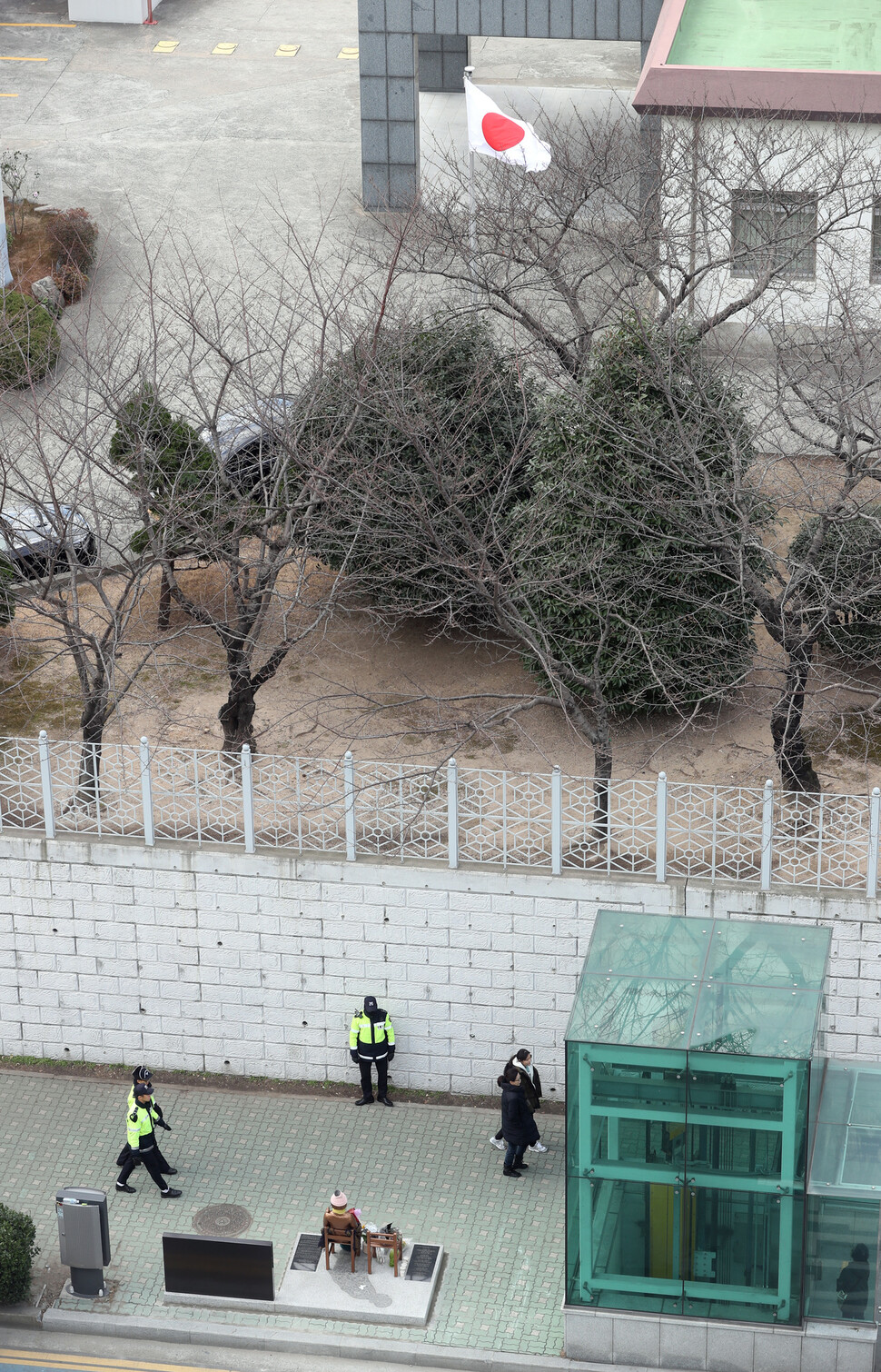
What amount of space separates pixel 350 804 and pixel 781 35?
637 inches

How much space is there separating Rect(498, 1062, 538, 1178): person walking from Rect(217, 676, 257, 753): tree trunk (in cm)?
407

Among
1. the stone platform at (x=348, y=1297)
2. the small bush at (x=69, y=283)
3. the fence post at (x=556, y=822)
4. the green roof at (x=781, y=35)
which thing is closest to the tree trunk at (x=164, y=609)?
the fence post at (x=556, y=822)

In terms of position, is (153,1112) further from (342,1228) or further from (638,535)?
(638,535)

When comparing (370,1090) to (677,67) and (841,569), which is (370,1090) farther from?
(677,67)

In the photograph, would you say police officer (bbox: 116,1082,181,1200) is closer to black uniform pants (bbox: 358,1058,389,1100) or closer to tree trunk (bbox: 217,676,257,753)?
black uniform pants (bbox: 358,1058,389,1100)

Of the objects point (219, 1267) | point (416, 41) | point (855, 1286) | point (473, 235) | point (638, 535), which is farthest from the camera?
point (416, 41)

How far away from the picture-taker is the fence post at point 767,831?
15180 mm

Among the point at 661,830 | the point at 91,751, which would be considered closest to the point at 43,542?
the point at 91,751

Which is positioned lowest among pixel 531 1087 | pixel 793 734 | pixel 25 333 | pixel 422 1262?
pixel 422 1262

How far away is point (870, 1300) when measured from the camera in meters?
13.6

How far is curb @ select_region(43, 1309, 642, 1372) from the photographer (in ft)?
45.6

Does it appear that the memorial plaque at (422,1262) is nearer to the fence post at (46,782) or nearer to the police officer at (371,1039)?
the police officer at (371,1039)

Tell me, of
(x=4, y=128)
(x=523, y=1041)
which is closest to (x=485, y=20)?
(x=4, y=128)

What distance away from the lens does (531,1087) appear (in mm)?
15602
